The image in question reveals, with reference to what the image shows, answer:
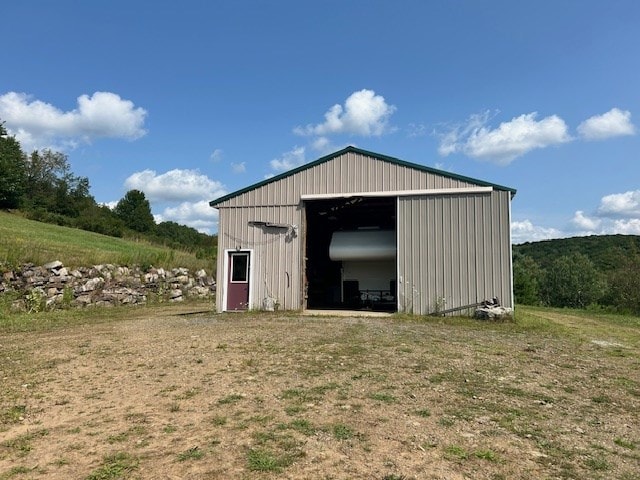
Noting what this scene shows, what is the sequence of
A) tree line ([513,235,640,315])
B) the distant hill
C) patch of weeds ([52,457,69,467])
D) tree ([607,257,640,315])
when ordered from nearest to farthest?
patch of weeds ([52,457,69,467]) → tree ([607,257,640,315]) → tree line ([513,235,640,315]) → the distant hill

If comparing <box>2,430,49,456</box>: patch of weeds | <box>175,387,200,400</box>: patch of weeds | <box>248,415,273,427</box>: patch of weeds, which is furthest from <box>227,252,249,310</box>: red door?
<box>2,430,49,456</box>: patch of weeds

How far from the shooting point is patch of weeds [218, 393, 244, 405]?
5.24 meters

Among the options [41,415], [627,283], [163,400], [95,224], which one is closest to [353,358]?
[163,400]

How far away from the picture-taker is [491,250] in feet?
44.4

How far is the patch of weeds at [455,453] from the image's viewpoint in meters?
3.73

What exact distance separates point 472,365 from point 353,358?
1884mm

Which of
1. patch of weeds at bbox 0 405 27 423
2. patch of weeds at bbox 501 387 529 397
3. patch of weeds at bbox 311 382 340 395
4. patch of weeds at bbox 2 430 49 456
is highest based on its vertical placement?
patch of weeds at bbox 311 382 340 395

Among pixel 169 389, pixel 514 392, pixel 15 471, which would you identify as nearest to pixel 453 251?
pixel 514 392

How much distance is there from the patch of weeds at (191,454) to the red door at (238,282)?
12221mm

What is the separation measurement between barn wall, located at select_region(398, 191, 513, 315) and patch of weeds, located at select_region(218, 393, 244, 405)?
31.7 feet

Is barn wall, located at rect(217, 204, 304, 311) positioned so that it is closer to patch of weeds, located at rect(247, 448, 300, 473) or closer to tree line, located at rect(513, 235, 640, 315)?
patch of weeds, located at rect(247, 448, 300, 473)

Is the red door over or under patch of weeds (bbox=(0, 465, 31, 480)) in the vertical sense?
over

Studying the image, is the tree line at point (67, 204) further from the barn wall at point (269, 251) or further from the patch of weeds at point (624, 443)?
the patch of weeds at point (624, 443)

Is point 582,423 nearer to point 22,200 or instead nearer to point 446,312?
point 446,312
